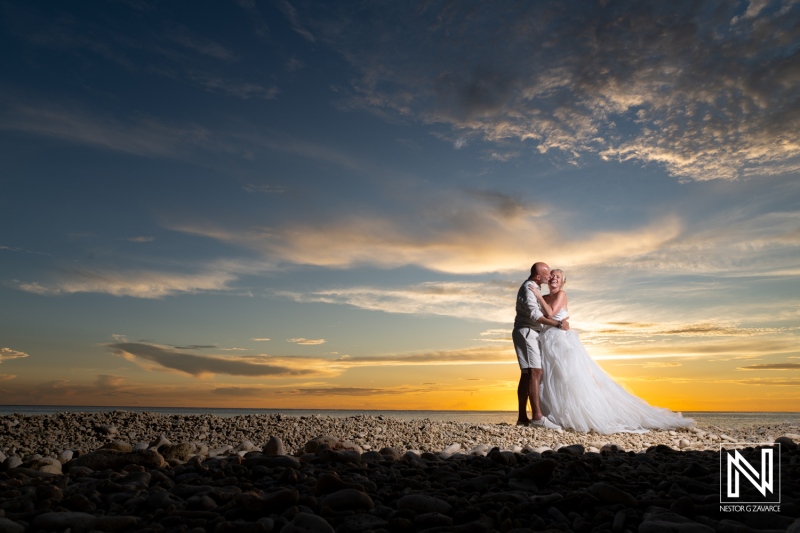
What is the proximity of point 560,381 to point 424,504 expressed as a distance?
8.47m

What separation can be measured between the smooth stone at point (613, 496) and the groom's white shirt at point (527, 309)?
7822 millimetres

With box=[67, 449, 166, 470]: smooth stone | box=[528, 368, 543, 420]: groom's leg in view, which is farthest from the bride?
box=[67, 449, 166, 470]: smooth stone

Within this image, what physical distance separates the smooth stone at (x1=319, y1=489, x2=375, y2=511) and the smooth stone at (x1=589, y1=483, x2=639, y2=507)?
137cm

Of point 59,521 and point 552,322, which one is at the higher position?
point 552,322

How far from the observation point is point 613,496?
3.52 m

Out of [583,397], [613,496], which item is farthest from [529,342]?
[613,496]

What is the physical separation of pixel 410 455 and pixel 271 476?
1.51 meters

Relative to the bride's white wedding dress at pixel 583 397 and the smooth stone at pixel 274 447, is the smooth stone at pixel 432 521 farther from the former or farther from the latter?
the bride's white wedding dress at pixel 583 397

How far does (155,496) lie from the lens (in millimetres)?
3549

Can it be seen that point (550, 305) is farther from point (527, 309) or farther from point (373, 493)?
point (373, 493)

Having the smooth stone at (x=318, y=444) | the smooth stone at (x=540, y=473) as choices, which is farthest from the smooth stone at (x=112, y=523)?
the smooth stone at (x=318, y=444)

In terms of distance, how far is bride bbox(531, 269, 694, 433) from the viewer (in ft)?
35.8

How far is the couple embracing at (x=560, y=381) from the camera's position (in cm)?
1100

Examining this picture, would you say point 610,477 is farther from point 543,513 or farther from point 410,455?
point 410,455
